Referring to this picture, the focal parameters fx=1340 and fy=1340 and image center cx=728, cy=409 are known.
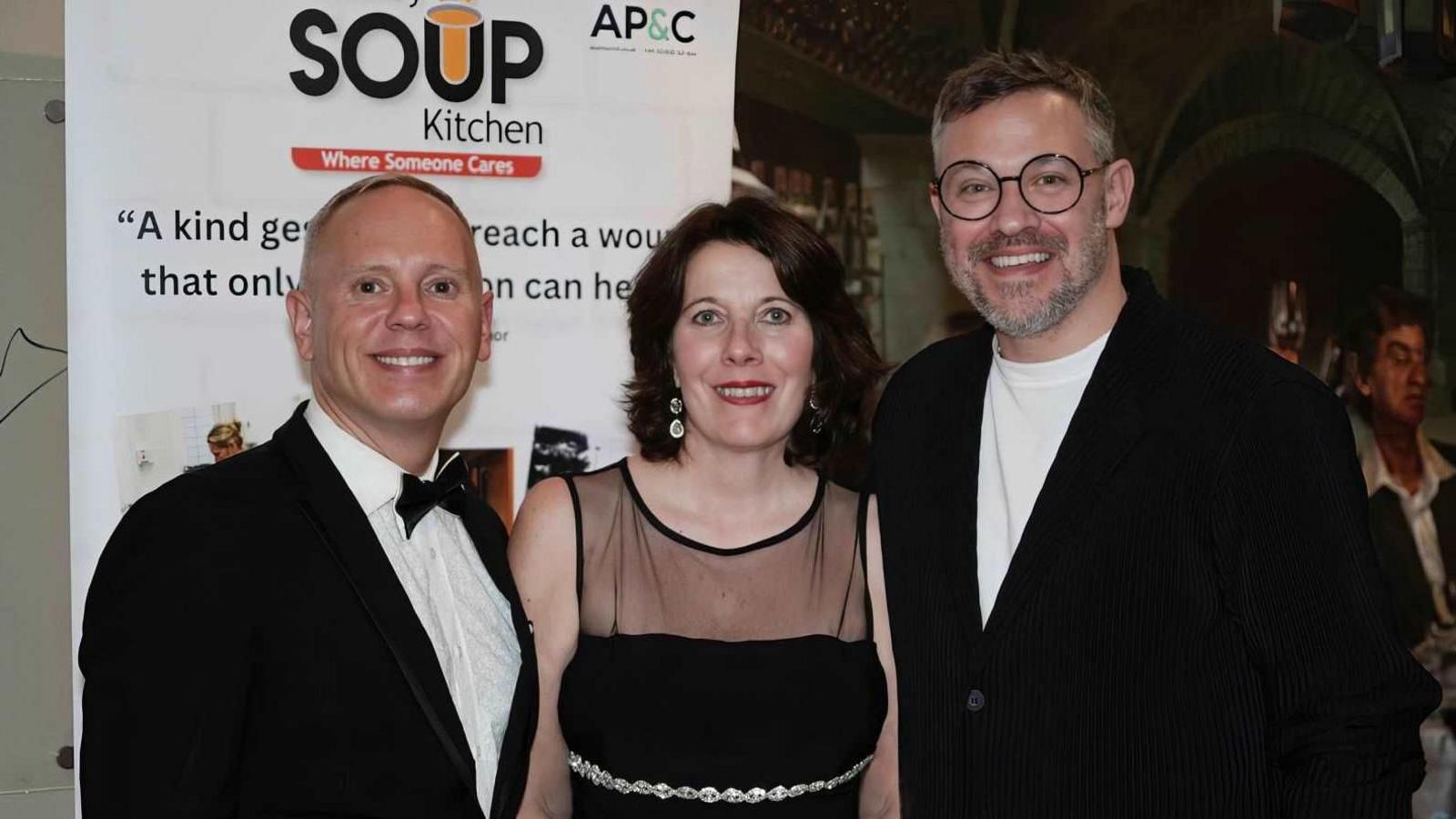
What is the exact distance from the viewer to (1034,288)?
8.51ft

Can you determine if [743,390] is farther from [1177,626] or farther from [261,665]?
[261,665]

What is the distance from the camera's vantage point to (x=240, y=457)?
7.20 feet

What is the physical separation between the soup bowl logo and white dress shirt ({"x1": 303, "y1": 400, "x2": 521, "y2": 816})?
166 cm

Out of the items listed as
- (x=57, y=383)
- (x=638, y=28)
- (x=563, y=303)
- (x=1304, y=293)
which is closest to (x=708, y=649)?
(x=563, y=303)

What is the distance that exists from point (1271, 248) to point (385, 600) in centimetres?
357

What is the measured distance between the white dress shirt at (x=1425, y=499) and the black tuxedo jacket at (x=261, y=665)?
356cm

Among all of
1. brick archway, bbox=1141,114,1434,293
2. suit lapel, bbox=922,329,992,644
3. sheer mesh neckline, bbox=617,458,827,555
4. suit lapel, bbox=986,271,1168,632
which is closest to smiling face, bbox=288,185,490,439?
sheer mesh neckline, bbox=617,458,827,555

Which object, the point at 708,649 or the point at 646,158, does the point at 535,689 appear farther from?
the point at 646,158

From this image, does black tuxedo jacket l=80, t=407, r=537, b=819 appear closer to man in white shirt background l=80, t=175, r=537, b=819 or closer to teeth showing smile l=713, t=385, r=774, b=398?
man in white shirt background l=80, t=175, r=537, b=819

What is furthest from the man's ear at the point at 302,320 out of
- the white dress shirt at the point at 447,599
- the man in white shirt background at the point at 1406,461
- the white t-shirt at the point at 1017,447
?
the man in white shirt background at the point at 1406,461

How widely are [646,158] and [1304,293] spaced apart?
233 cm

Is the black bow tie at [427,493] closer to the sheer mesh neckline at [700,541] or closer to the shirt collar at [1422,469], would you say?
the sheer mesh neckline at [700,541]

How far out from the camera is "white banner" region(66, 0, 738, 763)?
3562 mm

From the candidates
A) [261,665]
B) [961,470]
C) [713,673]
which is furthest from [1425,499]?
[261,665]
